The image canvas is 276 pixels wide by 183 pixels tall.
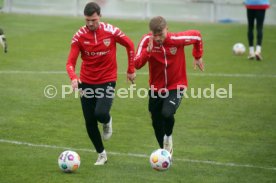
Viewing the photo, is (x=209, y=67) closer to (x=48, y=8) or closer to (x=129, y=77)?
(x=129, y=77)

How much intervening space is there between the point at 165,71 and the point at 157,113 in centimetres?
71

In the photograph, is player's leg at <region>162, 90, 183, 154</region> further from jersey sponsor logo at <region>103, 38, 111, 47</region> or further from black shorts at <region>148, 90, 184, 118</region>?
jersey sponsor logo at <region>103, 38, 111, 47</region>

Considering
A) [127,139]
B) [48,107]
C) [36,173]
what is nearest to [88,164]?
Answer: [36,173]

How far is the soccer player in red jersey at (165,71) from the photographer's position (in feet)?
38.5

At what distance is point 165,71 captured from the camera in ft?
39.2

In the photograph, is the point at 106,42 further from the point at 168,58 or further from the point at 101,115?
the point at 101,115

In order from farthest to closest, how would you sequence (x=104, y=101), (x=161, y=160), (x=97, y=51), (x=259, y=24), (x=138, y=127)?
1. (x=259, y=24)
2. (x=138, y=127)
3. (x=97, y=51)
4. (x=104, y=101)
5. (x=161, y=160)

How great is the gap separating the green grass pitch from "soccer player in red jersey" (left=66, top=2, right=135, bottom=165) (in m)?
0.76
